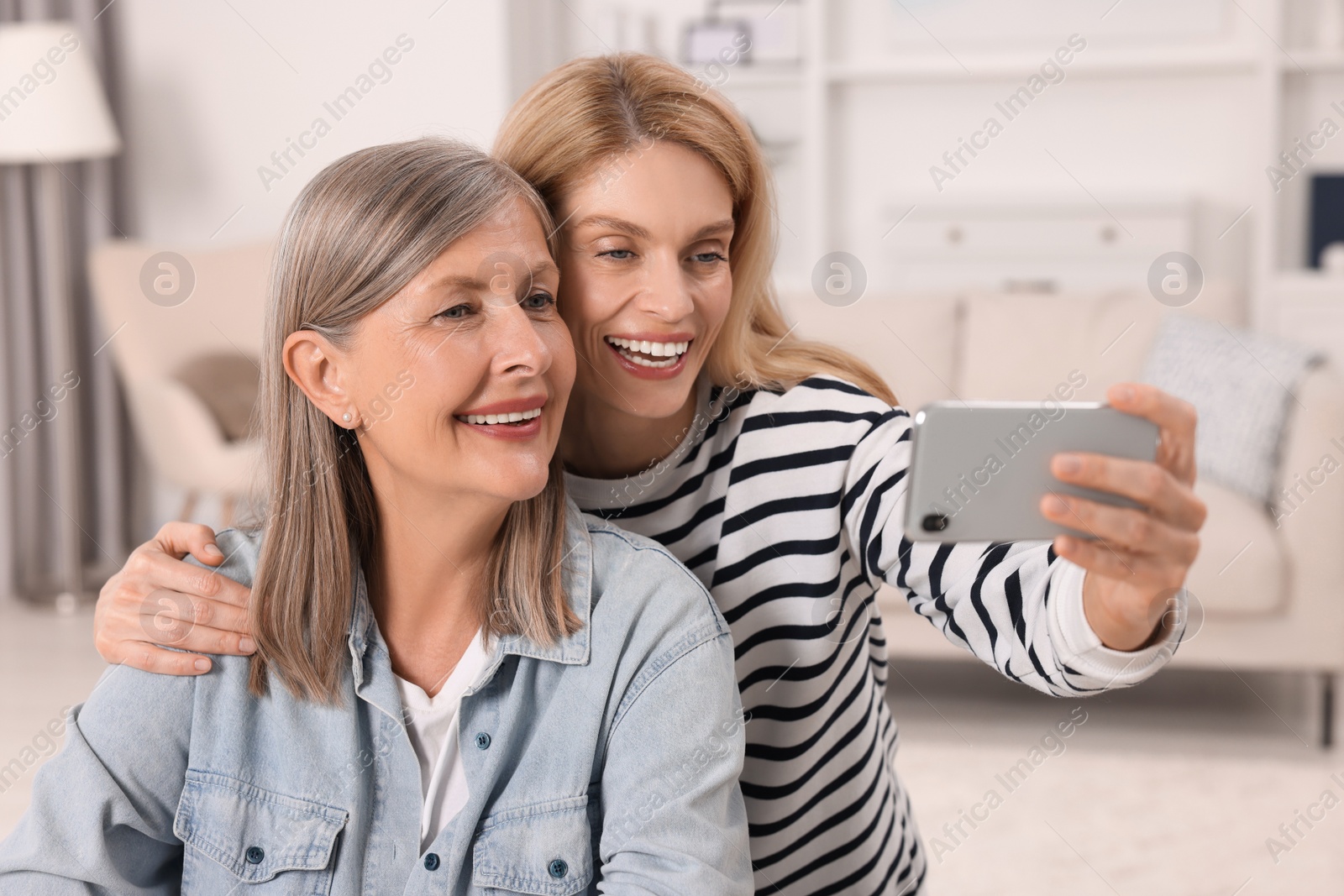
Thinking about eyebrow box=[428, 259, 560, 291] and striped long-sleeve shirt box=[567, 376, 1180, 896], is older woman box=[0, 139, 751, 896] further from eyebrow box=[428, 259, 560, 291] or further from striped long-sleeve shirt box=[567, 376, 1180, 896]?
striped long-sleeve shirt box=[567, 376, 1180, 896]

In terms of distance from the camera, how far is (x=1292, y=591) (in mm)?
2592

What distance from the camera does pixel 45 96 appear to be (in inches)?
145

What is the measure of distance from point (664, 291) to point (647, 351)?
67mm

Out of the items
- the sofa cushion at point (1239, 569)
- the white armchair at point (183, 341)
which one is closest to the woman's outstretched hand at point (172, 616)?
the sofa cushion at point (1239, 569)

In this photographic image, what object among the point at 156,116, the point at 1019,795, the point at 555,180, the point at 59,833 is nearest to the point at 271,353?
the point at 555,180

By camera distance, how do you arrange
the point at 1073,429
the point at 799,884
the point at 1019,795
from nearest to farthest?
1. the point at 1073,429
2. the point at 799,884
3. the point at 1019,795

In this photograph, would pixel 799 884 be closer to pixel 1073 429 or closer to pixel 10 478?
pixel 1073 429

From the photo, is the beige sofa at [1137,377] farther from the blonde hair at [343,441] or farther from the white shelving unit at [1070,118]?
the blonde hair at [343,441]

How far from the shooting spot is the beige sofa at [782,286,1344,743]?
2.57 metres

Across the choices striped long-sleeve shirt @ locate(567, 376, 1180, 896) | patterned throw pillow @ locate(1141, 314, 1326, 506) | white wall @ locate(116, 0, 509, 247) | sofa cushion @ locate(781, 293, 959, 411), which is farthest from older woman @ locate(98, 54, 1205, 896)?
white wall @ locate(116, 0, 509, 247)

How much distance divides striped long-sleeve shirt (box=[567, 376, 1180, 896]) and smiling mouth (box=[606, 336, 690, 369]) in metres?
0.10

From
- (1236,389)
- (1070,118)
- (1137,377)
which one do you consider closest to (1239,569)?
(1236,389)

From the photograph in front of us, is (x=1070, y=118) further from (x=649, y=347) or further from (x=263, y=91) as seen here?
(x=649, y=347)

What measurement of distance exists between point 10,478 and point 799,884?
3527 millimetres
